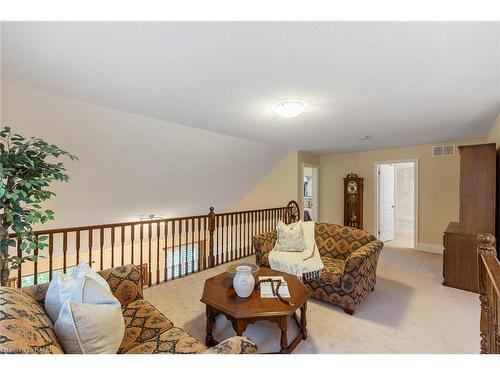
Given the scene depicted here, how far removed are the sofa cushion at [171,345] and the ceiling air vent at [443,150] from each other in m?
5.35

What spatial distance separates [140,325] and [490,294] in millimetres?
1950

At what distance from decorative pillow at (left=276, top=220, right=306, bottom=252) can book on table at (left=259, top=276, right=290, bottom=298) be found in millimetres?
861

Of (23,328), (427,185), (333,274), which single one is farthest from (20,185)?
(427,185)

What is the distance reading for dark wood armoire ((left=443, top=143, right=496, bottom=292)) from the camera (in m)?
2.82

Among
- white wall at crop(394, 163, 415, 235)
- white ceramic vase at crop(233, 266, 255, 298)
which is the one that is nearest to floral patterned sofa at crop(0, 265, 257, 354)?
white ceramic vase at crop(233, 266, 255, 298)

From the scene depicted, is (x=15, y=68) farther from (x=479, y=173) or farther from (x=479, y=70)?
(x=479, y=173)

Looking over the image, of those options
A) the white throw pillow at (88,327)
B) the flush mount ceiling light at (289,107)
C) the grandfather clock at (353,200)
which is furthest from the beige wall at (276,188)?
the white throw pillow at (88,327)

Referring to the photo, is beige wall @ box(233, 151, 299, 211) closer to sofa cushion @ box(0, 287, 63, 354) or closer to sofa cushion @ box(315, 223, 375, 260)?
sofa cushion @ box(315, 223, 375, 260)

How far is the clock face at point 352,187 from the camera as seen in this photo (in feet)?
18.0

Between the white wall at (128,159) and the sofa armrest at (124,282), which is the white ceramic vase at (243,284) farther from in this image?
the white wall at (128,159)

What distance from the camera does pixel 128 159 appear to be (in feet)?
10.3
